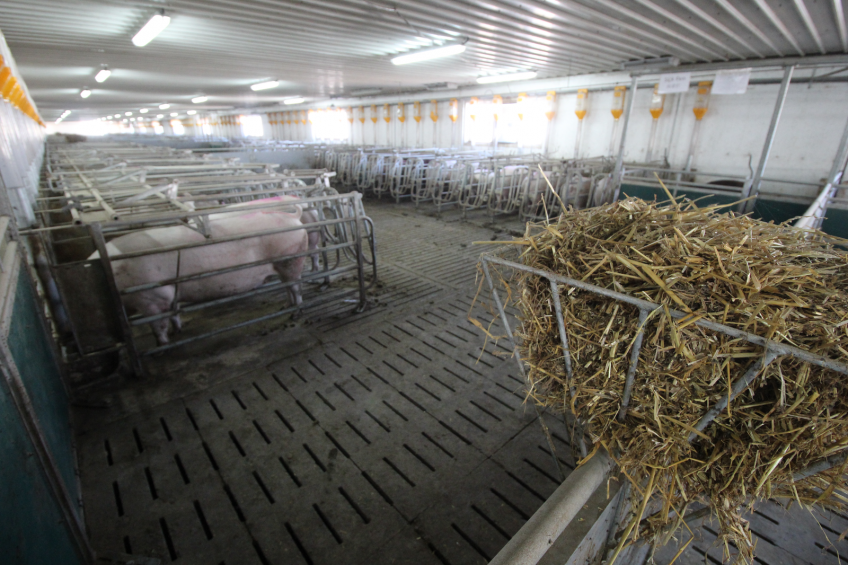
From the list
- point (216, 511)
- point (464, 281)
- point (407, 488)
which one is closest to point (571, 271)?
point (407, 488)

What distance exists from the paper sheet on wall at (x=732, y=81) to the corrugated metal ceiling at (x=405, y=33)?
472 mm

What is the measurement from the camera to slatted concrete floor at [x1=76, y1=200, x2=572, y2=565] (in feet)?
7.34

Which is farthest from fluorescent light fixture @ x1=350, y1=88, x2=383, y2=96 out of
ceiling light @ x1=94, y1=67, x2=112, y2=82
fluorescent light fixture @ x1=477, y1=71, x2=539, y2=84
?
ceiling light @ x1=94, y1=67, x2=112, y2=82

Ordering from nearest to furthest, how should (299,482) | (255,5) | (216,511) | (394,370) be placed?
(216,511) → (299,482) → (394,370) → (255,5)

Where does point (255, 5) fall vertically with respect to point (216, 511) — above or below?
above

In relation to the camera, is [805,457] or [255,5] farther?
[255,5]

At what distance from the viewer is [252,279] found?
4469mm

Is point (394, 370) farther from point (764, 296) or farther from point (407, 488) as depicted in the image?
point (764, 296)

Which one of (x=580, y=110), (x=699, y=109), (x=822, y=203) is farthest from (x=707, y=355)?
(x=580, y=110)

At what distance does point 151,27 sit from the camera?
6.18m

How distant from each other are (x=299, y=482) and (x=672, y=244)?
256cm

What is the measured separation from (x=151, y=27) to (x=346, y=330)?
598cm

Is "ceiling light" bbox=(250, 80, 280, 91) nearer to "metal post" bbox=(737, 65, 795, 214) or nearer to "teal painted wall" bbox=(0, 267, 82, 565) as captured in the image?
"teal painted wall" bbox=(0, 267, 82, 565)

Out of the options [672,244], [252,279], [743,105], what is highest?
[743,105]
